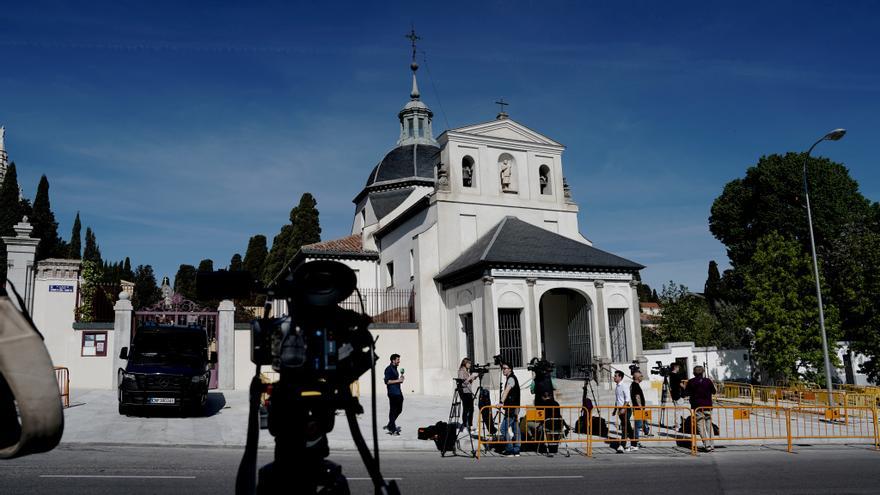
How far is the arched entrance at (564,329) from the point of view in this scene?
79.3ft

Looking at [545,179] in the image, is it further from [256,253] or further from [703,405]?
[256,253]

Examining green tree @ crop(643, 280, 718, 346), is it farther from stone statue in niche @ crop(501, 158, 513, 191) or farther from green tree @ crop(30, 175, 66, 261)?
green tree @ crop(30, 175, 66, 261)

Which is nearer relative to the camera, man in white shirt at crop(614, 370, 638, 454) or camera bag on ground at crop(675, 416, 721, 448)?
man in white shirt at crop(614, 370, 638, 454)

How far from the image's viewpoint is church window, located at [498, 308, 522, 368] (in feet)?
73.8

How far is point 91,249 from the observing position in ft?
257

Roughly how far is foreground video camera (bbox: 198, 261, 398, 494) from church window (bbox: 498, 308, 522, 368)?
19.6 meters

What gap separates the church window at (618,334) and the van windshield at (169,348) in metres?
15.4

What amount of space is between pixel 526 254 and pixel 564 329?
5091 millimetres

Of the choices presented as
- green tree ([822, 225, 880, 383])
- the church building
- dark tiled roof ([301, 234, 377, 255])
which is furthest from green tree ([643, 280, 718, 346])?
dark tiled roof ([301, 234, 377, 255])

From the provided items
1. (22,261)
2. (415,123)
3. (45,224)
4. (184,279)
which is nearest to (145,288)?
(184,279)

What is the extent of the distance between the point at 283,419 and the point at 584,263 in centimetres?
2104

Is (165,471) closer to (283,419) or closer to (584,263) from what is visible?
(283,419)

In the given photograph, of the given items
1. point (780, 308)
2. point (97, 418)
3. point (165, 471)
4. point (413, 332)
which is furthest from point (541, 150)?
point (165, 471)

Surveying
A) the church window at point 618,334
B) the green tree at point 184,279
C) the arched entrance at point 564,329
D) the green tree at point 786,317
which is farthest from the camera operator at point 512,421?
the green tree at point 184,279
